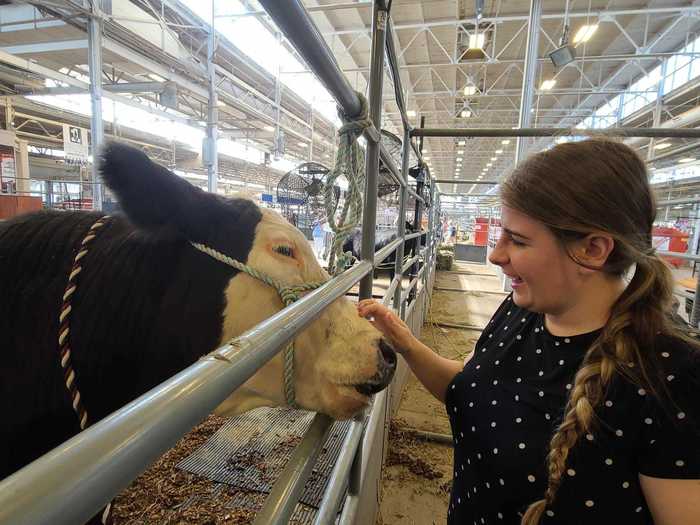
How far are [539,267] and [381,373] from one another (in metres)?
0.42

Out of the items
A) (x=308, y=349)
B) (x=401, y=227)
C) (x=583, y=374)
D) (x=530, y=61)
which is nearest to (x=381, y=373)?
(x=308, y=349)

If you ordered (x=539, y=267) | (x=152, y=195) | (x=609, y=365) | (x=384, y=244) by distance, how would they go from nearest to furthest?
(x=609, y=365) → (x=539, y=267) → (x=152, y=195) → (x=384, y=244)

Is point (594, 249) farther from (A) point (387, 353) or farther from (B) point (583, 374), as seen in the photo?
(A) point (387, 353)

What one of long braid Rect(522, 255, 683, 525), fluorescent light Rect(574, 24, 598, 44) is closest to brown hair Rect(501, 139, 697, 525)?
long braid Rect(522, 255, 683, 525)

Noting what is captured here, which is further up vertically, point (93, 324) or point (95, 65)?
point (95, 65)

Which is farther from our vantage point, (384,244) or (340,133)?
(384,244)

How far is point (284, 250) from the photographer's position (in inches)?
39.7

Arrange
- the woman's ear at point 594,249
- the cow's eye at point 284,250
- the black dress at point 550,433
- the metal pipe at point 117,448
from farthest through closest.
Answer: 1. the cow's eye at point 284,250
2. the woman's ear at point 594,249
3. the black dress at point 550,433
4. the metal pipe at point 117,448

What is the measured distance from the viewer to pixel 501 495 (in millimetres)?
818

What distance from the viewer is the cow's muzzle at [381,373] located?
862 mm

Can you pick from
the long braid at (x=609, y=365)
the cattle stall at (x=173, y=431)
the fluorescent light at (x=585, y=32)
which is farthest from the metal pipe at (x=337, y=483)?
the fluorescent light at (x=585, y=32)

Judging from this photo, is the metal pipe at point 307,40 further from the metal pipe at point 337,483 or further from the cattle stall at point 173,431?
the metal pipe at point 337,483

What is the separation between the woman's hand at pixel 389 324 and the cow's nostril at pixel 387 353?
0.23 metres

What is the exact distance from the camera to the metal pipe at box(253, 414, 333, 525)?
0.53 meters
